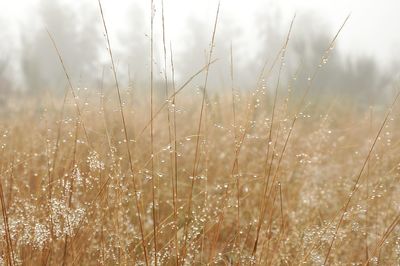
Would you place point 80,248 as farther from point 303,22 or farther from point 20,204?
point 303,22

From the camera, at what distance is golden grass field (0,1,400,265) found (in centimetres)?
139

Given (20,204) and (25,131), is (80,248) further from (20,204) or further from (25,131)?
(25,131)

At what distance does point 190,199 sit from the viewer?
1.31m

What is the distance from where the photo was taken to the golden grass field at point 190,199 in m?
1.39

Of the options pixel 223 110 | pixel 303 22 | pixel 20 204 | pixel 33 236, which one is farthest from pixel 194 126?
pixel 303 22

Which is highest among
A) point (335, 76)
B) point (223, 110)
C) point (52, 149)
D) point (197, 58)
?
point (197, 58)

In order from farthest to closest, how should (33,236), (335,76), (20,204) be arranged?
(335,76)
(20,204)
(33,236)

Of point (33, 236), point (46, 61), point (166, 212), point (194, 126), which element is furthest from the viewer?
point (46, 61)

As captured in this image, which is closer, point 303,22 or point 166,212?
point 166,212

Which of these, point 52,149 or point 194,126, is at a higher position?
point 194,126

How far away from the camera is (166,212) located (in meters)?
2.15

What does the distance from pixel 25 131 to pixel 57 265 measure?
201cm

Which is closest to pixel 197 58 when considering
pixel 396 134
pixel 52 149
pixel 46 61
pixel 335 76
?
pixel 46 61

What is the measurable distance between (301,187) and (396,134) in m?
2.54
